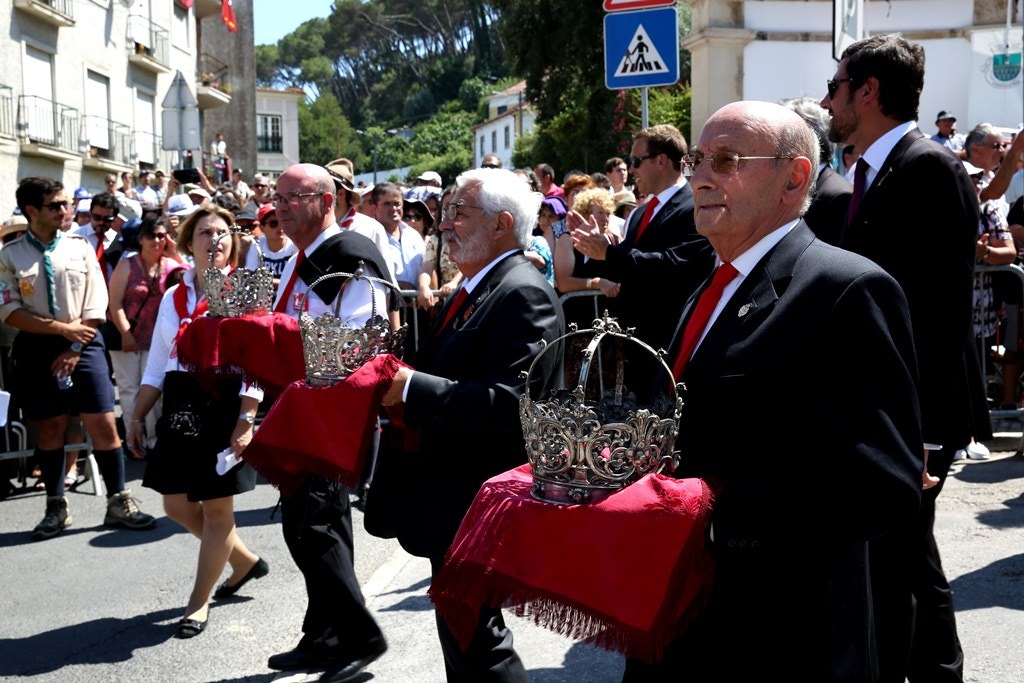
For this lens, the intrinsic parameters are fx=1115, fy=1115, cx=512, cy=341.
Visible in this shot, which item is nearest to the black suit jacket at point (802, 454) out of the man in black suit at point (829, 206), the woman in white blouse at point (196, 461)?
the man in black suit at point (829, 206)

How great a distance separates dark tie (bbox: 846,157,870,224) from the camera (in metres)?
3.74

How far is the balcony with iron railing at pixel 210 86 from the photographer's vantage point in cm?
3738

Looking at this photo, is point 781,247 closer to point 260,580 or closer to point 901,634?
point 901,634

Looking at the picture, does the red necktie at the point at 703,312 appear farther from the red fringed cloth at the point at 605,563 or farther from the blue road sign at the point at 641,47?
the blue road sign at the point at 641,47

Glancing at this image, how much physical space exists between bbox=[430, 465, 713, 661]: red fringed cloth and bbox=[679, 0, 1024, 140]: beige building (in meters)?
16.3

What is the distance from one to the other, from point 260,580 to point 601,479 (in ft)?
15.4

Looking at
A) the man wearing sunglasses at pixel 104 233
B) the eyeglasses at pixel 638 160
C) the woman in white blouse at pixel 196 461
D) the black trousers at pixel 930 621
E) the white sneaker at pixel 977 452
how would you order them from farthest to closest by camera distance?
the man wearing sunglasses at pixel 104 233
the white sneaker at pixel 977 452
the eyeglasses at pixel 638 160
the woman in white blouse at pixel 196 461
the black trousers at pixel 930 621

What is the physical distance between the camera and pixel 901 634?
3.57 meters

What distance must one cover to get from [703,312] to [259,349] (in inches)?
103

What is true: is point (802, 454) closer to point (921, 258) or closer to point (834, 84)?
point (921, 258)

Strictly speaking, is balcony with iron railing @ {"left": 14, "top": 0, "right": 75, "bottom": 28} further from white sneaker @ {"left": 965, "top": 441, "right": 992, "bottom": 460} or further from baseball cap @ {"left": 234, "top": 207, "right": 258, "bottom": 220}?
white sneaker @ {"left": 965, "top": 441, "right": 992, "bottom": 460}

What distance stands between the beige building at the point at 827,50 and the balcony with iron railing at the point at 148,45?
17.4 metres

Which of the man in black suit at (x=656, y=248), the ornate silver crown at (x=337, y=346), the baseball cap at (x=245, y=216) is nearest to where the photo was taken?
the ornate silver crown at (x=337, y=346)

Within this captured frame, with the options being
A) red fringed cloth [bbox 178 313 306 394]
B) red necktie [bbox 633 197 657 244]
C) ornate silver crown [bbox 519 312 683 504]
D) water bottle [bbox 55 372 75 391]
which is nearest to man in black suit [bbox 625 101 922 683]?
ornate silver crown [bbox 519 312 683 504]
